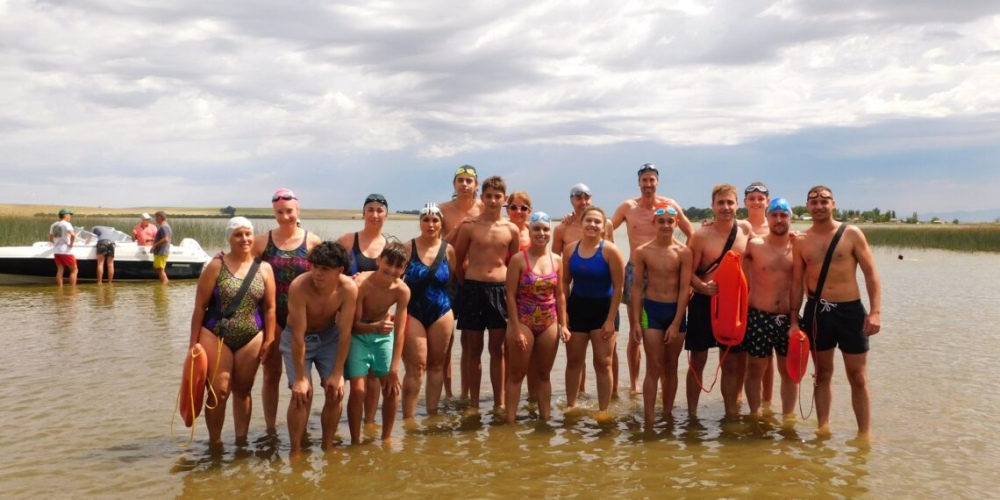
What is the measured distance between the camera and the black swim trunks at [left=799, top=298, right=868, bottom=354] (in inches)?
241

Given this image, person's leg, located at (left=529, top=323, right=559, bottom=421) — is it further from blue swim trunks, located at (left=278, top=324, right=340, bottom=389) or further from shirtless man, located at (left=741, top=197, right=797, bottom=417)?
blue swim trunks, located at (left=278, top=324, right=340, bottom=389)

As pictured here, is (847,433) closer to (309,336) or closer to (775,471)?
(775,471)

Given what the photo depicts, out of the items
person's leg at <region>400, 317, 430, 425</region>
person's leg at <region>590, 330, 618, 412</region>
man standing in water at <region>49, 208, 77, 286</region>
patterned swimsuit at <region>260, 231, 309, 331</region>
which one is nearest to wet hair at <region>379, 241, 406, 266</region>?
patterned swimsuit at <region>260, 231, 309, 331</region>

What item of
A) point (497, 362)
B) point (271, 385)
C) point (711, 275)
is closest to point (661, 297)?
point (711, 275)

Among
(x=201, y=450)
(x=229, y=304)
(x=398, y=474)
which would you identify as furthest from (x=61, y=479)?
(x=398, y=474)

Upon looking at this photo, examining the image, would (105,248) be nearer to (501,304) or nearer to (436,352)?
(436,352)

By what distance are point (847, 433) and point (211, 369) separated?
5545 mm

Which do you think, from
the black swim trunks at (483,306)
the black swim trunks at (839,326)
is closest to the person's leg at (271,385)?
the black swim trunks at (483,306)

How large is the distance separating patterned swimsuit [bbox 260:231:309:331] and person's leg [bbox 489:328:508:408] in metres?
2.05

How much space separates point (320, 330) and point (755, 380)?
13.1 ft

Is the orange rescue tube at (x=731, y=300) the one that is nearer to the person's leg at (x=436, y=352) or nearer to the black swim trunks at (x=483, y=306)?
the black swim trunks at (x=483, y=306)

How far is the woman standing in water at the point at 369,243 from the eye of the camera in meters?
6.34

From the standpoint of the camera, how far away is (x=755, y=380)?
6770 mm

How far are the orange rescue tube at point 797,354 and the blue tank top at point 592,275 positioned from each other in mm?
1631
